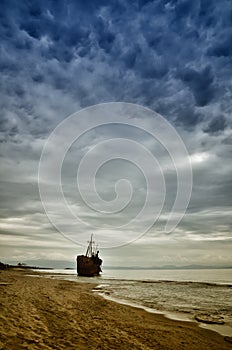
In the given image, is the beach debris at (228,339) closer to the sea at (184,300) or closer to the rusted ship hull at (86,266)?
the sea at (184,300)

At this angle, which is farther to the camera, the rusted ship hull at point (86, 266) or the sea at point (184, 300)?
the rusted ship hull at point (86, 266)

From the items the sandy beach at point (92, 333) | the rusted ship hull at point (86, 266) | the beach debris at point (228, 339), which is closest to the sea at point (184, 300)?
the beach debris at point (228, 339)

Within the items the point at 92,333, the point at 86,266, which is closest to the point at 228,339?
the point at 92,333

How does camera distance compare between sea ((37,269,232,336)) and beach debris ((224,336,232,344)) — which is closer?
beach debris ((224,336,232,344))

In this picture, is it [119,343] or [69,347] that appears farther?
[119,343]

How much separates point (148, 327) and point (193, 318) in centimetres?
498

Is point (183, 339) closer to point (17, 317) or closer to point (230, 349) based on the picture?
point (230, 349)

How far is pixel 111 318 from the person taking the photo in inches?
518

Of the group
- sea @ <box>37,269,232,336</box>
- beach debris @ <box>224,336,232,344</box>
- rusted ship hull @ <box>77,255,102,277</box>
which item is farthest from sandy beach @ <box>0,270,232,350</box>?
rusted ship hull @ <box>77,255,102,277</box>

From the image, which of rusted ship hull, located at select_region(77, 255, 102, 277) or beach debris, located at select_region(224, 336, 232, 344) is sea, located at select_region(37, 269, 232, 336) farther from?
rusted ship hull, located at select_region(77, 255, 102, 277)

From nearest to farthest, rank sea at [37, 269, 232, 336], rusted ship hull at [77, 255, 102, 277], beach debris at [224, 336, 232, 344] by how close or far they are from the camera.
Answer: beach debris at [224, 336, 232, 344] < sea at [37, 269, 232, 336] < rusted ship hull at [77, 255, 102, 277]

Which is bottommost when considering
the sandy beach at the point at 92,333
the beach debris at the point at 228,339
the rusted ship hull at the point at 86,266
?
the beach debris at the point at 228,339

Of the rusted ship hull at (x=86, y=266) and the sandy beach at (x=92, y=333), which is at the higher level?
the rusted ship hull at (x=86, y=266)

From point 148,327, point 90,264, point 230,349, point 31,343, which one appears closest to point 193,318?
point 148,327
